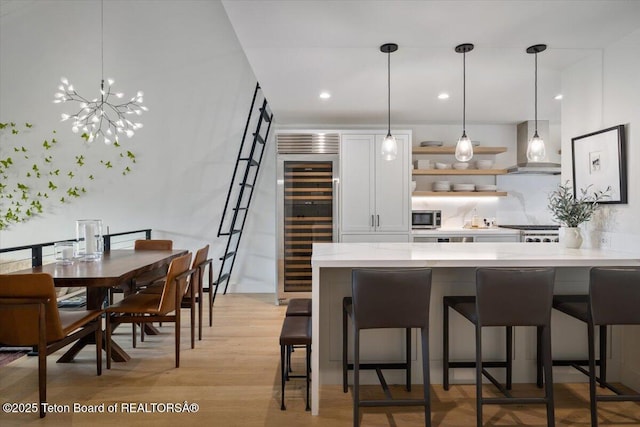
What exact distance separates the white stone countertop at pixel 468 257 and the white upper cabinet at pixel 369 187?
201 cm

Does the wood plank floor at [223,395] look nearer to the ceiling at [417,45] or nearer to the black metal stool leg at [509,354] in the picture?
the black metal stool leg at [509,354]

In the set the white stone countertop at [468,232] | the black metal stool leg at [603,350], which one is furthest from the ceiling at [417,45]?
the black metal stool leg at [603,350]

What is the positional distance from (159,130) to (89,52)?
59.9 inches

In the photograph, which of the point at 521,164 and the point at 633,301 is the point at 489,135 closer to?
the point at 521,164

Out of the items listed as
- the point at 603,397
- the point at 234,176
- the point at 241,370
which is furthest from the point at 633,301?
the point at 234,176

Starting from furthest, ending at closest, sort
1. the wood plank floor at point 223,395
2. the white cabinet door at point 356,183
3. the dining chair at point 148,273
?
the white cabinet door at point 356,183 < the dining chair at point 148,273 < the wood plank floor at point 223,395

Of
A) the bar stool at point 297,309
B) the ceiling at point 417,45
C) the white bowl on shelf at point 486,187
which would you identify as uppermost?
the ceiling at point 417,45

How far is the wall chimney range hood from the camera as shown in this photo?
5.02 metres

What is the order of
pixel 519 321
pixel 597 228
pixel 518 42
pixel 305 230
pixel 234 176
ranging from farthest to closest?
1. pixel 234 176
2. pixel 305 230
3. pixel 597 228
4. pixel 518 42
5. pixel 519 321

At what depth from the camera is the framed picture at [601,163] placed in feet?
9.07

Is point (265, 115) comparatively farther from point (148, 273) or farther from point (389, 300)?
point (389, 300)

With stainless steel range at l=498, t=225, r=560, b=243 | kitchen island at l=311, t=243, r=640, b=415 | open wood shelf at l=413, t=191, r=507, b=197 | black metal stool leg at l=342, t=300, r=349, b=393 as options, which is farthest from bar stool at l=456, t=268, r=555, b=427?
open wood shelf at l=413, t=191, r=507, b=197

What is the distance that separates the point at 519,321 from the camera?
211cm

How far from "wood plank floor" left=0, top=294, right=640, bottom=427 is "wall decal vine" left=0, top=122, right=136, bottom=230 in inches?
120
